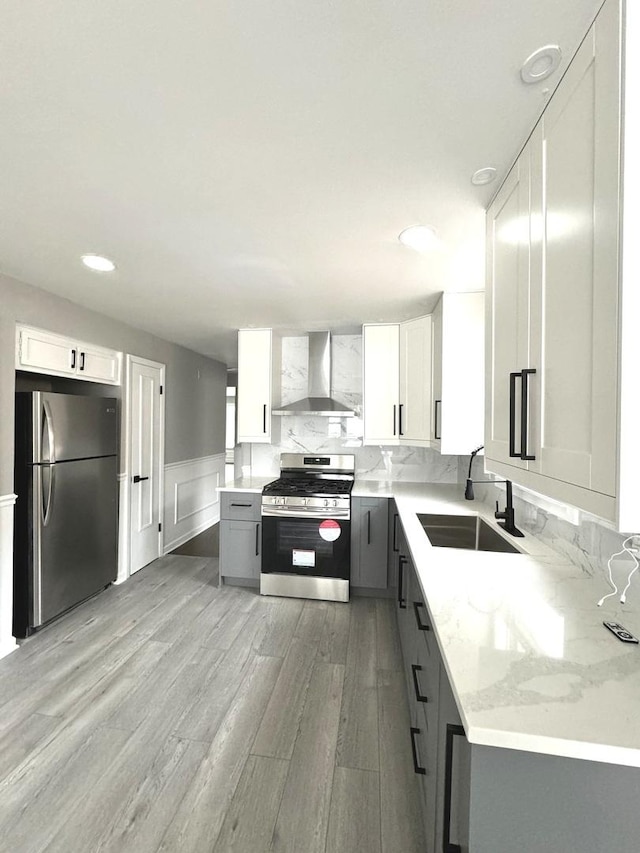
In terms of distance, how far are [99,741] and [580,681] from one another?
6.66 ft

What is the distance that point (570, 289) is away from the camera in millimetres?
896

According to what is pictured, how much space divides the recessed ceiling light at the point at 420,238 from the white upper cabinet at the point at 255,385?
1.94m

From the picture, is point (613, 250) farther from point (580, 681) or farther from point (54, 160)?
point (54, 160)

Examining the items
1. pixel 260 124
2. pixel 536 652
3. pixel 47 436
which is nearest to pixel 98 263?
pixel 47 436

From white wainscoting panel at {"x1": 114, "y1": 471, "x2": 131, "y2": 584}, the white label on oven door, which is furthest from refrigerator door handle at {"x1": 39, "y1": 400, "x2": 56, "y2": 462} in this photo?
the white label on oven door

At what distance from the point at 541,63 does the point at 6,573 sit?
3.43 m

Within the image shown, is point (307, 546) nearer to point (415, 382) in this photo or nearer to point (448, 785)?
point (415, 382)

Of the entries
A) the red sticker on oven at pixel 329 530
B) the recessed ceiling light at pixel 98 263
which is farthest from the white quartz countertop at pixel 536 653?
the recessed ceiling light at pixel 98 263

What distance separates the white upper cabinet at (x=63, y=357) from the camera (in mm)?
2539

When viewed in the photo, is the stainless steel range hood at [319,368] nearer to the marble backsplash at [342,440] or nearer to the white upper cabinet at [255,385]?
the marble backsplash at [342,440]

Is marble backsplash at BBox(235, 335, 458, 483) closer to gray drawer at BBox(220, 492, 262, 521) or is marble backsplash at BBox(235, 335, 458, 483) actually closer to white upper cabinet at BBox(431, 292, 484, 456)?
gray drawer at BBox(220, 492, 262, 521)

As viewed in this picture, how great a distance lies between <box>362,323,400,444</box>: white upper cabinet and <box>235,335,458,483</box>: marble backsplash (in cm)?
37

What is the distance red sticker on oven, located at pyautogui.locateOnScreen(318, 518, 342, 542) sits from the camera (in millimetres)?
3129

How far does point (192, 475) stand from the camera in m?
4.89
